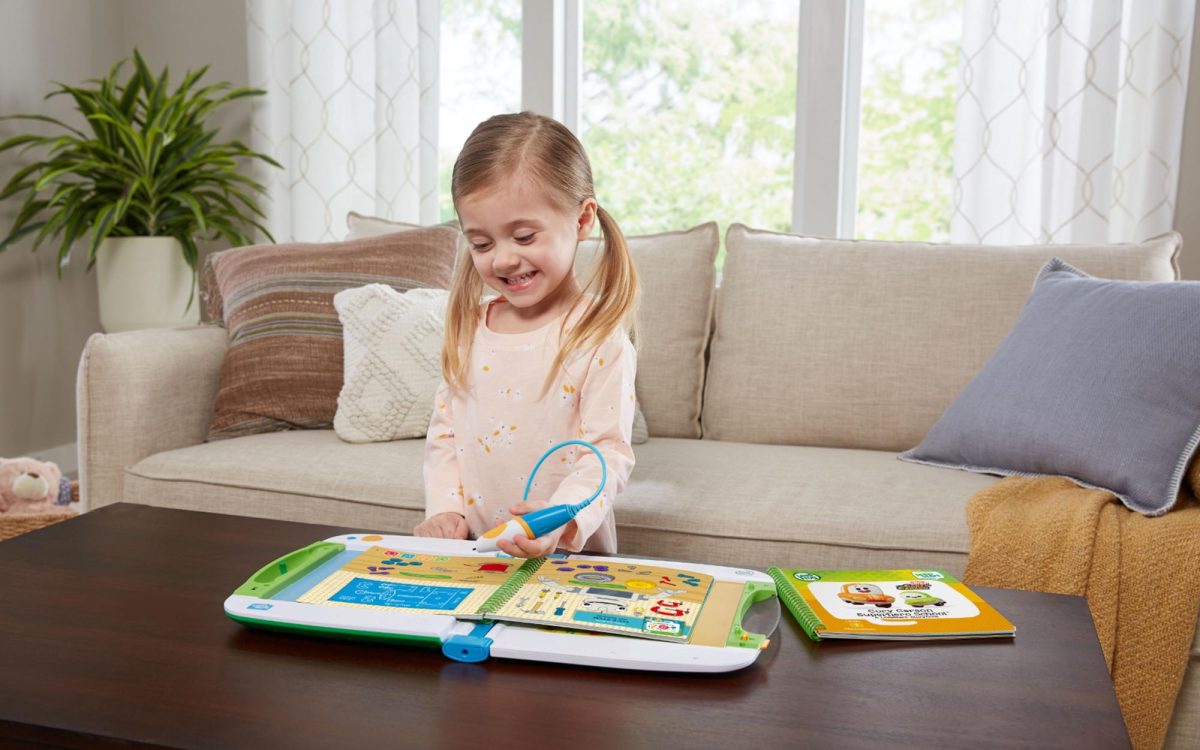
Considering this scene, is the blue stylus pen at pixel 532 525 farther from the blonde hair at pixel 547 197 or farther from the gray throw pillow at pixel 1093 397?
the gray throw pillow at pixel 1093 397

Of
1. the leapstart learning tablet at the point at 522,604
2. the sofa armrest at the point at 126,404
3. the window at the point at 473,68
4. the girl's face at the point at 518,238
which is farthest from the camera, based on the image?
the window at the point at 473,68

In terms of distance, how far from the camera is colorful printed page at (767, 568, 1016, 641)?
101cm

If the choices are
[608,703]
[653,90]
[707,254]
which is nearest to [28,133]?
[653,90]

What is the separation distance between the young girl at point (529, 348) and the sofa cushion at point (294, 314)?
29.4 inches

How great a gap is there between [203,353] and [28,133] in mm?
1798

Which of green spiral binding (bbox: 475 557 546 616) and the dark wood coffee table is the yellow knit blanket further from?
green spiral binding (bbox: 475 557 546 616)

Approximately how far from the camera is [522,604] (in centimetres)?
101

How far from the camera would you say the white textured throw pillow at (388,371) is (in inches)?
82.0

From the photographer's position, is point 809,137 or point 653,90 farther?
point 653,90

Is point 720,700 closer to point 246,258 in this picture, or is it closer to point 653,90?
point 246,258

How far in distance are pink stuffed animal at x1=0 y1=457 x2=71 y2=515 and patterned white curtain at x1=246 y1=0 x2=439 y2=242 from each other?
1.14 m

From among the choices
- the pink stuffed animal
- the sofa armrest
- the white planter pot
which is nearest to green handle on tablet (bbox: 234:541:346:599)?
the sofa armrest

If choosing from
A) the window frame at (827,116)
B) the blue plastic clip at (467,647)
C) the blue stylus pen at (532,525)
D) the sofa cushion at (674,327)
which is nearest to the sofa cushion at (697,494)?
the sofa cushion at (674,327)

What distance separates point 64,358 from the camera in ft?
12.0
